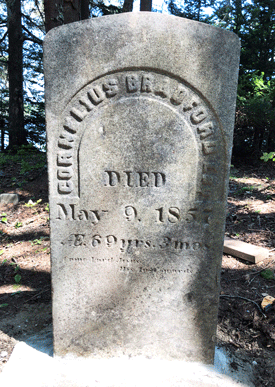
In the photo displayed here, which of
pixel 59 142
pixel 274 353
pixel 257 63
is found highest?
pixel 257 63

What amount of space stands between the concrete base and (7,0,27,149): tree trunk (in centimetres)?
784

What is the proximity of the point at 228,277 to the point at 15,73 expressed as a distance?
8.47m

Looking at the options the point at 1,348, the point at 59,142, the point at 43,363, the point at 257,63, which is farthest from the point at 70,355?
the point at 257,63

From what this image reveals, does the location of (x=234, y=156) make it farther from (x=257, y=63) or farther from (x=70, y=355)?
(x=70, y=355)

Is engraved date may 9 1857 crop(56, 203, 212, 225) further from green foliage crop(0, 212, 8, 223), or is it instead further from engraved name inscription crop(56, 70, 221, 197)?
green foliage crop(0, 212, 8, 223)

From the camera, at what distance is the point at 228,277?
3268 millimetres

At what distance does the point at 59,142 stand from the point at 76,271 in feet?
2.82

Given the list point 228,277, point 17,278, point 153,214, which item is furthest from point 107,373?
point 17,278

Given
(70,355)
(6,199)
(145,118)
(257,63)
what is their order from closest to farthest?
(145,118) < (70,355) < (6,199) < (257,63)

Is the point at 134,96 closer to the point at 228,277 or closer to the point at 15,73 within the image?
the point at 228,277

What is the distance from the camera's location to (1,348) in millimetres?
2209

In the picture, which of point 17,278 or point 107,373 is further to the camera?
point 17,278

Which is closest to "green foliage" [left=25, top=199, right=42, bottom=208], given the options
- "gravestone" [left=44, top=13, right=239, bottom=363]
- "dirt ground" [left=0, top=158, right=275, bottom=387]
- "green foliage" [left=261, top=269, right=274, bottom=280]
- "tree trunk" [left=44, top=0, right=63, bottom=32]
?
"dirt ground" [left=0, top=158, right=275, bottom=387]

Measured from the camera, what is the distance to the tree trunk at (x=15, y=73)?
850 centimetres
